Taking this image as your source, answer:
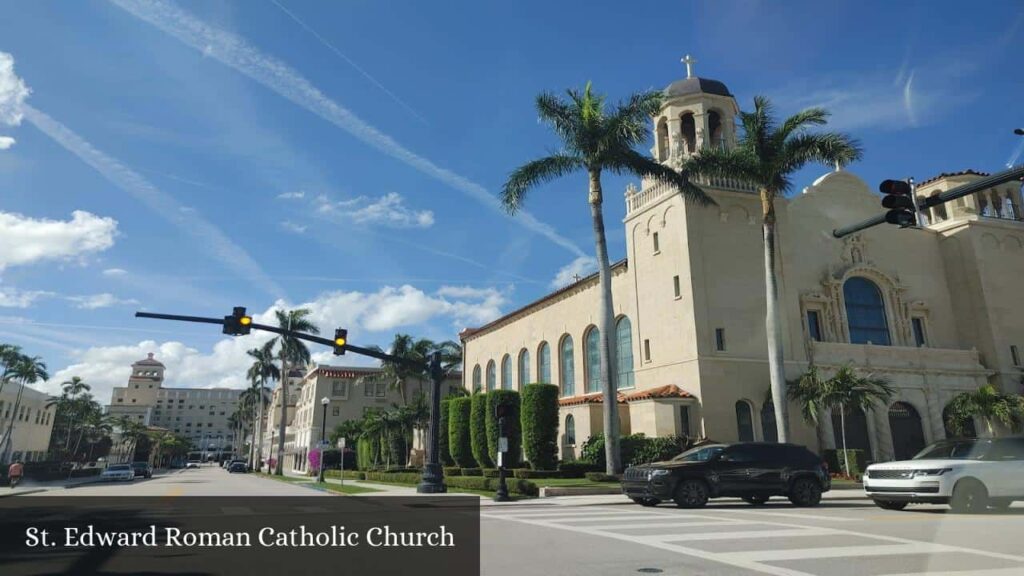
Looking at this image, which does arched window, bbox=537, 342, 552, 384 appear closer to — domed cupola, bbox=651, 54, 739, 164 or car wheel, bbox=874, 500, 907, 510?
domed cupola, bbox=651, 54, 739, 164

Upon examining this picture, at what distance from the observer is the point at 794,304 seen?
33125 mm

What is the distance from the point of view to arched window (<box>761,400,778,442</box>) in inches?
1209

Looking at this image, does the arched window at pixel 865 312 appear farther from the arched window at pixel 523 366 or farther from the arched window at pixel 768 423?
the arched window at pixel 523 366

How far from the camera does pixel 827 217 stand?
36.5 meters

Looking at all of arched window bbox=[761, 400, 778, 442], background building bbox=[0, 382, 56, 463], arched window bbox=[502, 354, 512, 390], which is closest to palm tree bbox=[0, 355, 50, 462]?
background building bbox=[0, 382, 56, 463]

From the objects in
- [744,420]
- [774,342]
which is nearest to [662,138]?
[774,342]

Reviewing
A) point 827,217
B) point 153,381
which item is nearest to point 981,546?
point 827,217

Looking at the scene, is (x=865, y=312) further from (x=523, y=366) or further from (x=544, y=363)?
(x=523, y=366)

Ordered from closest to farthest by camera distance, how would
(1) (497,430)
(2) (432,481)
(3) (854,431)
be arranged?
(2) (432,481), (1) (497,430), (3) (854,431)

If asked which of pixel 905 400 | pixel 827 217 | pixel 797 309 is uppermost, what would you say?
pixel 827 217

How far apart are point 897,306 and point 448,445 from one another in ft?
87.6

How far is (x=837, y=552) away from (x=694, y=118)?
3091cm

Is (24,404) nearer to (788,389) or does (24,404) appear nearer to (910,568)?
(788,389)

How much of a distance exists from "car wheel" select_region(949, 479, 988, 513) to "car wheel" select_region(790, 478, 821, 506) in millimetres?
3308
